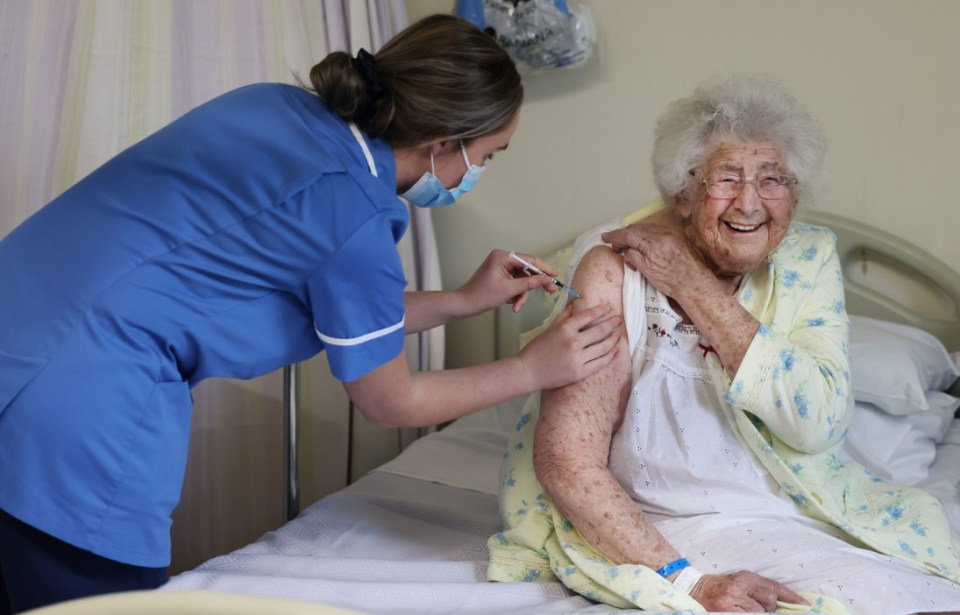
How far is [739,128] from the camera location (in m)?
1.84

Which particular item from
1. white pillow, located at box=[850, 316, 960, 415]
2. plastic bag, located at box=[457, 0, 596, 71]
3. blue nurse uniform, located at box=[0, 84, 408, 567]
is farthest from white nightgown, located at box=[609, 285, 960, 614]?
plastic bag, located at box=[457, 0, 596, 71]

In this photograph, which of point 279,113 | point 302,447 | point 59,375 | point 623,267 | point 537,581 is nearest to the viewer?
point 59,375

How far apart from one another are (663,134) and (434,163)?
0.54 m

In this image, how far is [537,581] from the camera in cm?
172

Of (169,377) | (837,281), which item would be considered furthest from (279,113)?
(837,281)

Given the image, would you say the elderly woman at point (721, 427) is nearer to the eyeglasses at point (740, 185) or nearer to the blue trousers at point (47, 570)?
the eyeglasses at point (740, 185)

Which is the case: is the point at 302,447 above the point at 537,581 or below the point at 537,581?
below

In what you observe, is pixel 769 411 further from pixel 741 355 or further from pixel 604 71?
pixel 604 71

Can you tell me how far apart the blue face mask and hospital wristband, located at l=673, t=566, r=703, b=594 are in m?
0.68

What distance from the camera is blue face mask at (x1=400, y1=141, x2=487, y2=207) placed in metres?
1.60

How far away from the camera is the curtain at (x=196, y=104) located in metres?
2.34

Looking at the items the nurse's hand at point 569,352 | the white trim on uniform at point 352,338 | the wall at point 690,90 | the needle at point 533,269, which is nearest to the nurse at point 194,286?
the white trim on uniform at point 352,338

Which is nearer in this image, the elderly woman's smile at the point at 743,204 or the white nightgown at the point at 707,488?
the white nightgown at the point at 707,488

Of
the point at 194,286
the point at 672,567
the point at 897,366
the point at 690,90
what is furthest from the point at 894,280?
the point at 194,286
